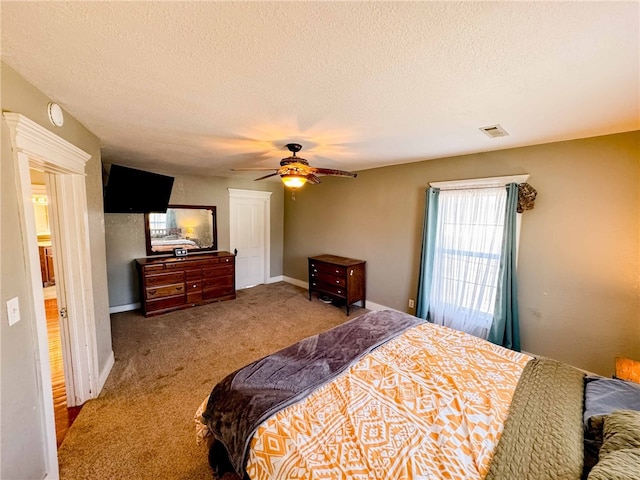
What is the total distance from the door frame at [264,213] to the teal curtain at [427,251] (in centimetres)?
344

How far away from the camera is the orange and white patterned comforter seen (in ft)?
3.31

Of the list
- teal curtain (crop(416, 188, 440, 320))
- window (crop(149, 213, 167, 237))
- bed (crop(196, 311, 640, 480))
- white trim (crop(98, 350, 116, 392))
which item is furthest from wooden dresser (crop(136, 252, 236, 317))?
teal curtain (crop(416, 188, 440, 320))

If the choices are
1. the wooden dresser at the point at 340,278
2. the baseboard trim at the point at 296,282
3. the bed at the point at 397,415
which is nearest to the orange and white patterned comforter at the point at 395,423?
the bed at the point at 397,415

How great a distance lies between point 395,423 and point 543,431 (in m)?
0.65

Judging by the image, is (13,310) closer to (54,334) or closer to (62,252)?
(62,252)

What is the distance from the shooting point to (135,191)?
12.2ft

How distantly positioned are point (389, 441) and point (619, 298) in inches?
A: 103

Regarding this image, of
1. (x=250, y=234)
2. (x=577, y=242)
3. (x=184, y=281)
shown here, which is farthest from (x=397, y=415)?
(x=250, y=234)

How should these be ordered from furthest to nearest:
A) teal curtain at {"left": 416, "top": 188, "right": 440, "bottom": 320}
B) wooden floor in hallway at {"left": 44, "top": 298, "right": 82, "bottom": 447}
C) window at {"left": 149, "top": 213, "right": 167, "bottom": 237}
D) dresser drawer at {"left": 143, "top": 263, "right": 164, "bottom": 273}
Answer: window at {"left": 149, "top": 213, "right": 167, "bottom": 237}, dresser drawer at {"left": 143, "top": 263, "right": 164, "bottom": 273}, teal curtain at {"left": 416, "top": 188, "right": 440, "bottom": 320}, wooden floor in hallway at {"left": 44, "top": 298, "right": 82, "bottom": 447}

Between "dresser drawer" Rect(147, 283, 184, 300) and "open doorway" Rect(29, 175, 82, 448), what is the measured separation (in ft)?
3.27

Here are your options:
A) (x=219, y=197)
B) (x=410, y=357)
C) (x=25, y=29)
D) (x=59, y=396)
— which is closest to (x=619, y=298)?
(x=410, y=357)

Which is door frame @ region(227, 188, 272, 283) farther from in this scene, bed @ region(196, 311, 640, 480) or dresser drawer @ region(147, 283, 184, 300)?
bed @ region(196, 311, 640, 480)

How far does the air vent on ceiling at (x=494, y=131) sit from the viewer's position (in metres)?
2.11

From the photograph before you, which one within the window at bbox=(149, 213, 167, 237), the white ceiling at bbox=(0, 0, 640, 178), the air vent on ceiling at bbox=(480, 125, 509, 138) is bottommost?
the window at bbox=(149, 213, 167, 237)
